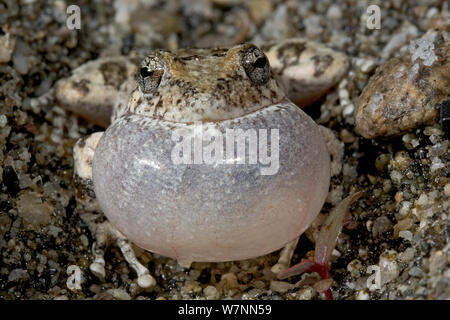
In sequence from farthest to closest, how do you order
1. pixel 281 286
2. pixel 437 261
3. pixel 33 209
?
pixel 33 209, pixel 281 286, pixel 437 261

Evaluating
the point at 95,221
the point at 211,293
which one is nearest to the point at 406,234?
the point at 211,293

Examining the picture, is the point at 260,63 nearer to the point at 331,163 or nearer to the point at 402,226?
the point at 331,163

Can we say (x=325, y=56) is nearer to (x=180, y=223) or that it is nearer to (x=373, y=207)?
(x=373, y=207)

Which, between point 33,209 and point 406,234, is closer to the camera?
point 406,234

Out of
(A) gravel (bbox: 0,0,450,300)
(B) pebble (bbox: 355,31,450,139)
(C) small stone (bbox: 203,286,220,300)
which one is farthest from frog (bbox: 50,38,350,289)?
(B) pebble (bbox: 355,31,450,139)

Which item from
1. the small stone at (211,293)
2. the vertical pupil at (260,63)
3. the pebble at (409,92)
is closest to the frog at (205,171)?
the vertical pupil at (260,63)

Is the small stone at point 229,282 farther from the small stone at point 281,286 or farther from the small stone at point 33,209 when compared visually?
the small stone at point 33,209
